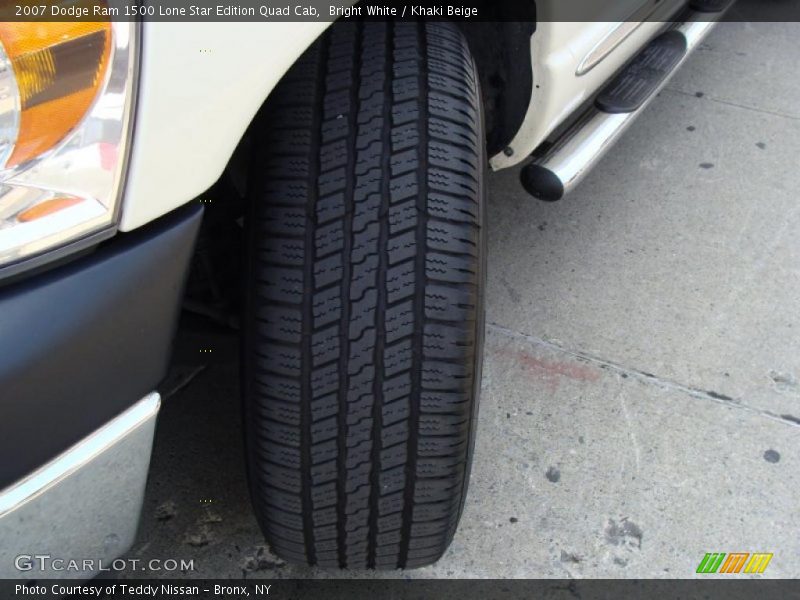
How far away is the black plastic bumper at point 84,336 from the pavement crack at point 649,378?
1.32m

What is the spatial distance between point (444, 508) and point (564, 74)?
87 centimetres

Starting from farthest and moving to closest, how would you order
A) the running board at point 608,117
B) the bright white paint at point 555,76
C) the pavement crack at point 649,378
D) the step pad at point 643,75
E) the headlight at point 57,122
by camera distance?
the step pad at point 643,75
the pavement crack at point 649,378
the running board at point 608,117
the bright white paint at point 555,76
the headlight at point 57,122

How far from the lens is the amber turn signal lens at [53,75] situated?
874 mm

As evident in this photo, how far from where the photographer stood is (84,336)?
3.04ft

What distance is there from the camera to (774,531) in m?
1.76

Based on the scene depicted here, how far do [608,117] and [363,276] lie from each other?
1.11m

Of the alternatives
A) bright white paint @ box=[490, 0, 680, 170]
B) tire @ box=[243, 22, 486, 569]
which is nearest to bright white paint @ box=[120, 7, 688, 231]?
tire @ box=[243, 22, 486, 569]

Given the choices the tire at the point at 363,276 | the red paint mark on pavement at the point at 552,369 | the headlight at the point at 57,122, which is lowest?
the red paint mark on pavement at the point at 552,369

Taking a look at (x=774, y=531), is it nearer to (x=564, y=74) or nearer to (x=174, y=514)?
(x=564, y=74)

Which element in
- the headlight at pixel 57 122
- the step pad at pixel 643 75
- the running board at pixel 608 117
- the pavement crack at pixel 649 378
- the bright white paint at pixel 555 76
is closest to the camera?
the headlight at pixel 57 122

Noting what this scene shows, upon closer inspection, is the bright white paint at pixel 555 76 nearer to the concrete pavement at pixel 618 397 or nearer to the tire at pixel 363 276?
the tire at pixel 363 276

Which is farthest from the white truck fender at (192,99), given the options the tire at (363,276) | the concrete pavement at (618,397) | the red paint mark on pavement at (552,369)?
the red paint mark on pavement at (552,369)

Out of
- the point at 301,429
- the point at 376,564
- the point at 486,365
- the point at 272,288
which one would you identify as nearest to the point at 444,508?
the point at 376,564

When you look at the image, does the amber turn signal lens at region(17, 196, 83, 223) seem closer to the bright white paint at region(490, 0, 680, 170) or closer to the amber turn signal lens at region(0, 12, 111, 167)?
the amber turn signal lens at region(0, 12, 111, 167)
